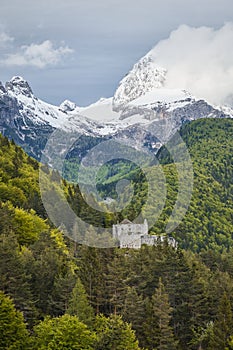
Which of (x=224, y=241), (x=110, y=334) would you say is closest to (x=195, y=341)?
(x=110, y=334)

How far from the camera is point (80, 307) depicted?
5166cm

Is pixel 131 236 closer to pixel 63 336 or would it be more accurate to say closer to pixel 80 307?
pixel 80 307

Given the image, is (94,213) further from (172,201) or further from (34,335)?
(172,201)

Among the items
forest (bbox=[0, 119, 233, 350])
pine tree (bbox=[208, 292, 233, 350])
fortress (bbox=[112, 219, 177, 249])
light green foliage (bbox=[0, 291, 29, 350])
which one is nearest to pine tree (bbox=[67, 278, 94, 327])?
forest (bbox=[0, 119, 233, 350])

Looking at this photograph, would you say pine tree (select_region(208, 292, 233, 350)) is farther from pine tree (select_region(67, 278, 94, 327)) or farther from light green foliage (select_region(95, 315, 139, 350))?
pine tree (select_region(67, 278, 94, 327))

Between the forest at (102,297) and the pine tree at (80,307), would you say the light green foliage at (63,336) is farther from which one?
the pine tree at (80,307)

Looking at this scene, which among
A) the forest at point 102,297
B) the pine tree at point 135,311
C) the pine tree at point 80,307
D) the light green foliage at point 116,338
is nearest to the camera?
the forest at point 102,297

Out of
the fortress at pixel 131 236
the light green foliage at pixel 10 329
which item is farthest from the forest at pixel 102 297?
the fortress at pixel 131 236

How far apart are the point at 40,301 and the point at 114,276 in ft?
30.6

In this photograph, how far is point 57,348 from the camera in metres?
44.7

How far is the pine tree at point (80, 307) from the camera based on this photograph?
51094 mm

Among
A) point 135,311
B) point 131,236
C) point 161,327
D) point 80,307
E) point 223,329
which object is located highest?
point 131,236

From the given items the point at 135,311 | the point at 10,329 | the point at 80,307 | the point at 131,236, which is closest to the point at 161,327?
the point at 135,311

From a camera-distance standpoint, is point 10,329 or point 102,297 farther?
point 102,297
